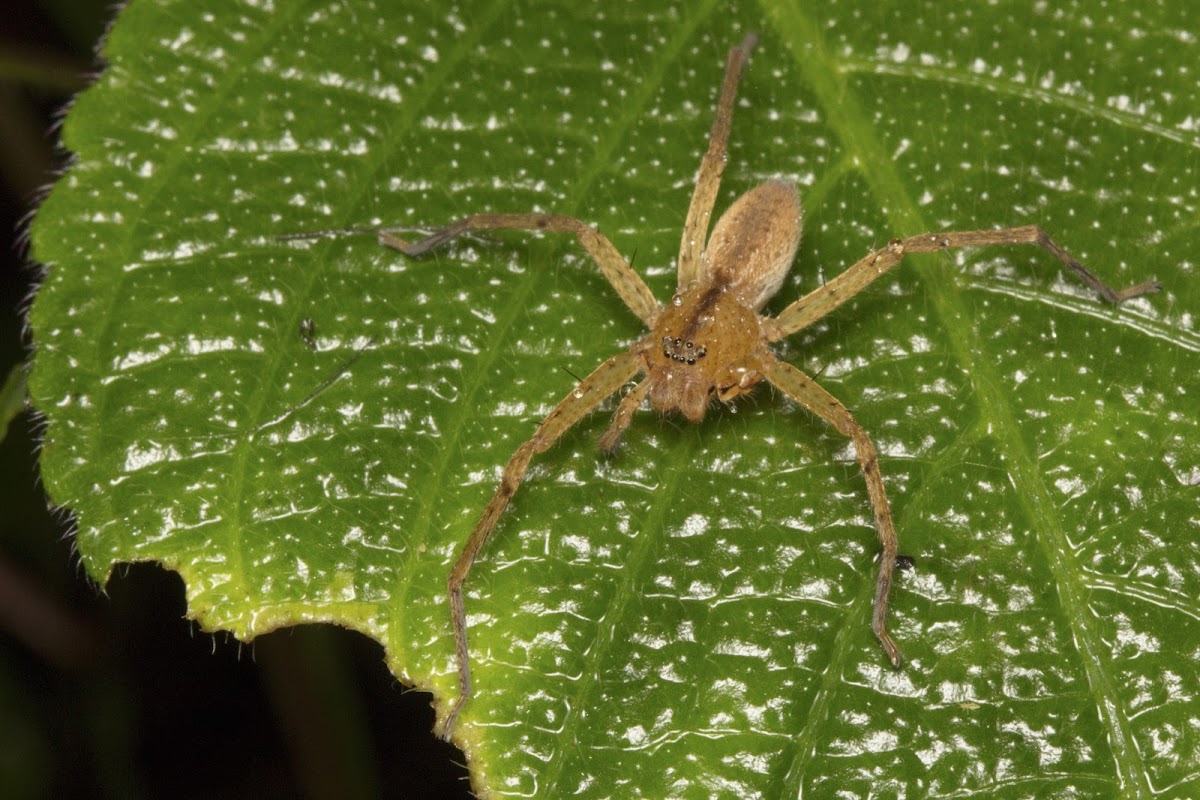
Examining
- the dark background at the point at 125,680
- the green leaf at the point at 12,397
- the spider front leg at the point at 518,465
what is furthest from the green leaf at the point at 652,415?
the dark background at the point at 125,680

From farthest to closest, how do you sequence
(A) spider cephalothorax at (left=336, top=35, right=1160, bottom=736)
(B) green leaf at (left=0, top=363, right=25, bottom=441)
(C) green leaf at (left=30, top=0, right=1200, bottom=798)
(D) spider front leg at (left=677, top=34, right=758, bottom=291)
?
(D) spider front leg at (left=677, top=34, right=758, bottom=291) → (B) green leaf at (left=0, top=363, right=25, bottom=441) → (A) spider cephalothorax at (left=336, top=35, right=1160, bottom=736) → (C) green leaf at (left=30, top=0, right=1200, bottom=798)

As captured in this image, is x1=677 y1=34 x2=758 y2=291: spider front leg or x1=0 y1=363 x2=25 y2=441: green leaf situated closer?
x1=0 y1=363 x2=25 y2=441: green leaf

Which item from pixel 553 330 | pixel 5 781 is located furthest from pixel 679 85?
pixel 5 781

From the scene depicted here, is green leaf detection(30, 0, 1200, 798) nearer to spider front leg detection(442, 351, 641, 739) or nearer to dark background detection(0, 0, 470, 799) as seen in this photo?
spider front leg detection(442, 351, 641, 739)

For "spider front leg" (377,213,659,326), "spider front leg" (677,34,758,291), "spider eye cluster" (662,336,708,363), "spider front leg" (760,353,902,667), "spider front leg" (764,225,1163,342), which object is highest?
"spider front leg" (677,34,758,291)

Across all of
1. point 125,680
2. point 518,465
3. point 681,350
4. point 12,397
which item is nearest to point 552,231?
point 681,350

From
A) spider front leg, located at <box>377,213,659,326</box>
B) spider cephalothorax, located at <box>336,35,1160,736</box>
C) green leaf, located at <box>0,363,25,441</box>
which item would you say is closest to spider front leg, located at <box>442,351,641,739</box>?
spider cephalothorax, located at <box>336,35,1160,736</box>

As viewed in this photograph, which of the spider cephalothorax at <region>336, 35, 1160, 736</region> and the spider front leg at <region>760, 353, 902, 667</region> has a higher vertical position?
the spider cephalothorax at <region>336, 35, 1160, 736</region>

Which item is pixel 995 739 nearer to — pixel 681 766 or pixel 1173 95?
pixel 681 766

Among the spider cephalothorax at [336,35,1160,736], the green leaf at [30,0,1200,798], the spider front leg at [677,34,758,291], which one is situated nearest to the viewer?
the green leaf at [30,0,1200,798]
